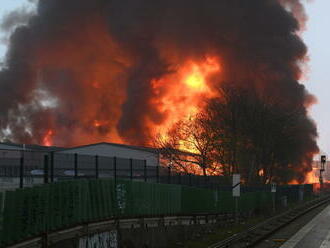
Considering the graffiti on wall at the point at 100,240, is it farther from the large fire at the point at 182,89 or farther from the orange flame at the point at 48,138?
the orange flame at the point at 48,138

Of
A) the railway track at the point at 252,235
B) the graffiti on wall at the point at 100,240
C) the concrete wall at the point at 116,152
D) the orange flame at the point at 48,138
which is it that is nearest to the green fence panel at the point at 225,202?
the railway track at the point at 252,235

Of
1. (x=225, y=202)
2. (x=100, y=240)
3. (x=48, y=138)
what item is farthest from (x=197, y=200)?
(x=48, y=138)

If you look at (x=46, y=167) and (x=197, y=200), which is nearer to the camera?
(x=46, y=167)

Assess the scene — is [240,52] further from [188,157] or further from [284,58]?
[188,157]

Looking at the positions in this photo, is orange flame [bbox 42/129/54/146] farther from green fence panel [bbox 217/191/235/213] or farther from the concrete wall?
green fence panel [bbox 217/191/235/213]

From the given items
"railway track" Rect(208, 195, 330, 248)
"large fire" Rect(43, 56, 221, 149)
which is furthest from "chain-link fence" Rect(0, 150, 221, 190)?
"large fire" Rect(43, 56, 221, 149)

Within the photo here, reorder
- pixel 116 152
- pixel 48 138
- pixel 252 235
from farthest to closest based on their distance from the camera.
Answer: pixel 48 138 → pixel 116 152 → pixel 252 235

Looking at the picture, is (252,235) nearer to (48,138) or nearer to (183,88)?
(183,88)

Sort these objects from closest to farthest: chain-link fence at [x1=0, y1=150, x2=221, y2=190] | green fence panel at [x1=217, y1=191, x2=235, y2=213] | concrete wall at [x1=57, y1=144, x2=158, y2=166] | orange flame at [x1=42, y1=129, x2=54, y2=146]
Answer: chain-link fence at [x1=0, y1=150, x2=221, y2=190], green fence panel at [x1=217, y1=191, x2=235, y2=213], concrete wall at [x1=57, y1=144, x2=158, y2=166], orange flame at [x1=42, y1=129, x2=54, y2=146]

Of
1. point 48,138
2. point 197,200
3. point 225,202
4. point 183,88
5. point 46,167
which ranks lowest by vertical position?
point 225,202

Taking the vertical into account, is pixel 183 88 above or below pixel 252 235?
above

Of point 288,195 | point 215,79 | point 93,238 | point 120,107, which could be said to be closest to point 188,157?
point 288,195

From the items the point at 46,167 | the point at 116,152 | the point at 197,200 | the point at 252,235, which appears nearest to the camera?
the point at 46,167

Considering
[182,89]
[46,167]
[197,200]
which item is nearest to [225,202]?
[197,200]
